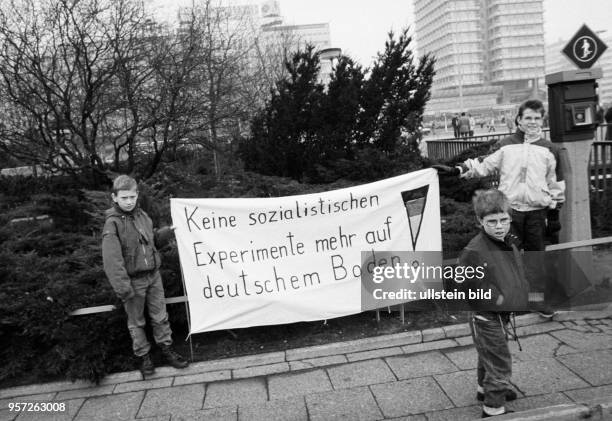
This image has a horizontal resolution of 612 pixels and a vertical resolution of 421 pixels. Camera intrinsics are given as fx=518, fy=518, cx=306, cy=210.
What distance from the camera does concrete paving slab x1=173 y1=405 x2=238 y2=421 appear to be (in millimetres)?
3477

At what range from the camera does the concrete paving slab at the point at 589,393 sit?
11.0 feet

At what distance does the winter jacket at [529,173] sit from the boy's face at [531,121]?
10 cm

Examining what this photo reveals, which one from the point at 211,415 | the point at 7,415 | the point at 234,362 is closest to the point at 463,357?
the point at 234,362

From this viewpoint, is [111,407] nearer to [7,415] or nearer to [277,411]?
[7,415]

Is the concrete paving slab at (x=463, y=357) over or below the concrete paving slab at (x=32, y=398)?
below

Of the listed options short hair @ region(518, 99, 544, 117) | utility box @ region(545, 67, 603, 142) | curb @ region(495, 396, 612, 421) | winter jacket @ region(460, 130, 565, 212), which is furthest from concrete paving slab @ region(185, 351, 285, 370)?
utility box @ region(545, 67, 603, 142)

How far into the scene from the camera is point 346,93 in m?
7.61

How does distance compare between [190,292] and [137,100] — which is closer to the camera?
[190,292]

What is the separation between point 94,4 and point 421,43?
152486 millimetres

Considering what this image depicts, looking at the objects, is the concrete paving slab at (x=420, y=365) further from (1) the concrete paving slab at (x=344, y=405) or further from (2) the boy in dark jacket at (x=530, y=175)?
(2) the boy in dark jacket at (x=530, y=175)

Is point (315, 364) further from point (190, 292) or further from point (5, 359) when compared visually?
Result: point (5, 359)

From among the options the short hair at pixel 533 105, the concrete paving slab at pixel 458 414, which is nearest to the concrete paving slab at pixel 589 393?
the concrete paving slab at pixel 458 414

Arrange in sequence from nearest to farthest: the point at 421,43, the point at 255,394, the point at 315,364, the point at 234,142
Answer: the point at 255,394
the point at 315,364
the point at 234,142
the point at 421,43

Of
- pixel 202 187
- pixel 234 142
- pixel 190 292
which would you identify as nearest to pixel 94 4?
pixel 202 187
